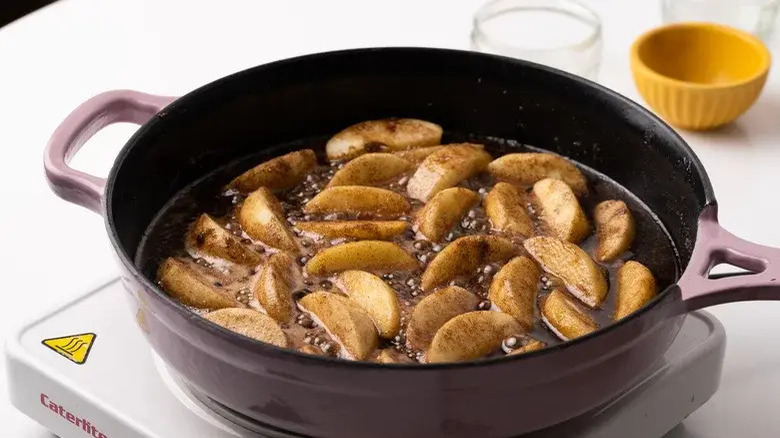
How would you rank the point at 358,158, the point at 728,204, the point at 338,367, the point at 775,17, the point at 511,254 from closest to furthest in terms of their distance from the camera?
1. the point at 338,367
2. the point at 511,254
3. the point at 358,158
4. the point at 728,204
5. the point at 775,17

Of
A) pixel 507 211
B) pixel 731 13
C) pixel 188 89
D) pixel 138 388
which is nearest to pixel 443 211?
pixel 507 211

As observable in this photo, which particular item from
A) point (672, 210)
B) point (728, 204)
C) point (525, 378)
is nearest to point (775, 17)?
point (728, 204)

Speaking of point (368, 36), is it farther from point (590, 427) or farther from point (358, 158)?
point (590, 427)

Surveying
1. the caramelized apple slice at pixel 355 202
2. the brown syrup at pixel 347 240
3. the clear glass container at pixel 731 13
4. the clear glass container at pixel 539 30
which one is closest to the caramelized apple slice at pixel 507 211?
the brown syrup at pixel 347 240

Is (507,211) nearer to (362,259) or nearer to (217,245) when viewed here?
(362,259)

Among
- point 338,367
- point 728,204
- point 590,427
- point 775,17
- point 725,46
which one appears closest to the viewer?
point 338,367

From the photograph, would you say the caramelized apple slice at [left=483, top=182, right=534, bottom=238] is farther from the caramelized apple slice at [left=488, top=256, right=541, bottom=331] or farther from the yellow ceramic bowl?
the yellow ceramic bowl

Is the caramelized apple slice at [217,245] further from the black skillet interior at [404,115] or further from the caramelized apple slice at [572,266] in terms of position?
the caramelized apple slice at [572,266]
